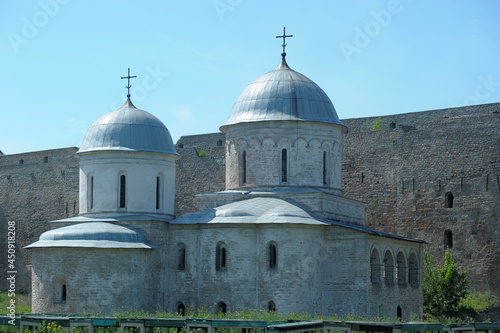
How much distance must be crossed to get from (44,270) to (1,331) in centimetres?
806

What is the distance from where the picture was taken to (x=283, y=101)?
87.6 feet

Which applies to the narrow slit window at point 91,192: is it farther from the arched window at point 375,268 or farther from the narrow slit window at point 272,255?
the arched window at point 375,268

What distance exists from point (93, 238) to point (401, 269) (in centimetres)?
940

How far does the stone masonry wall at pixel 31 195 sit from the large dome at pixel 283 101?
14.2 m

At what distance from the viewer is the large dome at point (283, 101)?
87.2 feet

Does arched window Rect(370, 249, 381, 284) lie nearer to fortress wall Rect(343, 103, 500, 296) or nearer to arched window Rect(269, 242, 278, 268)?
arched window Rect(269, 242, 278, 268)

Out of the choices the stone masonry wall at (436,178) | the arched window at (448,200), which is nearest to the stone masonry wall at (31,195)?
the stone masonry wall at (436,178)

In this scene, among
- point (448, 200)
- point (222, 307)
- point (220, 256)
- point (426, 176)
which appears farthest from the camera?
point (426, 176)

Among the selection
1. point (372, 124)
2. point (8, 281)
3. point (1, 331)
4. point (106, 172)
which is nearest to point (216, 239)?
point (106, 172)

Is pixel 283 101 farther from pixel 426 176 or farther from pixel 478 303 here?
pixel 478 303

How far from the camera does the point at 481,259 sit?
96.6 feet

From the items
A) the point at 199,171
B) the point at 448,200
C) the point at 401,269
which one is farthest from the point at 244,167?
the point at 199,171

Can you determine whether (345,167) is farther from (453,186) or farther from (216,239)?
(216,239)

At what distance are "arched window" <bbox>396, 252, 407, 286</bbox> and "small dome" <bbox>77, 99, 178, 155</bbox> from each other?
771cm
